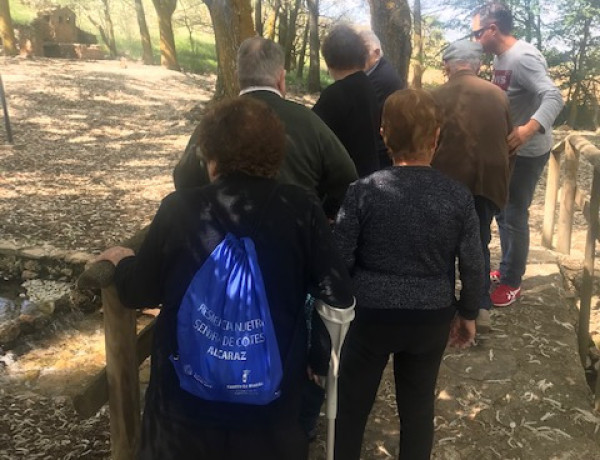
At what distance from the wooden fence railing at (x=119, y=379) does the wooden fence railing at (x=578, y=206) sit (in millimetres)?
3051

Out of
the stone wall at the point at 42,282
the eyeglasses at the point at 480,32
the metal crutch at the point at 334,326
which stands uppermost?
the eyeglasses at the point at 480,32

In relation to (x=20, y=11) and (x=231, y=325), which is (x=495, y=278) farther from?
(x=20, y=11)

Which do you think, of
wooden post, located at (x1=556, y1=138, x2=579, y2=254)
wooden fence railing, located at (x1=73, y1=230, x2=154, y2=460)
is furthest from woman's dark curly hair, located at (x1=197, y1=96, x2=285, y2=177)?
wooden post, located at (x1=556, y1=138, x2=579, y2=254)

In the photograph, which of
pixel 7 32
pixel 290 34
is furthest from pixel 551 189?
pixel 290 34

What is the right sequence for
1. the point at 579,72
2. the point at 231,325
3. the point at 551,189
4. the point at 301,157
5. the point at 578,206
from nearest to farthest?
the point at 231,325 < the point at 301,157 < the point at 578,206 < the point at 551,189 < the point at 579,72

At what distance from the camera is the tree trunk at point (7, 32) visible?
18.3m

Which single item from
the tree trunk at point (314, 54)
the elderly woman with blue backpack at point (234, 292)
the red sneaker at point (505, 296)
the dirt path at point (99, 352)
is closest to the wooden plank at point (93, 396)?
the elderly woman with blue backpack at point (234, 292)

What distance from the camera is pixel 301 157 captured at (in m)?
2.47

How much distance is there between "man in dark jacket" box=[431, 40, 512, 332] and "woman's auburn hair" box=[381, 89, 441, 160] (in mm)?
1163

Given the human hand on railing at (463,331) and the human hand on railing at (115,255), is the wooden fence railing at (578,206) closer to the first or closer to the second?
the human hand on railing at (463,331)

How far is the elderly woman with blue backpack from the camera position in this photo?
5.59 ft

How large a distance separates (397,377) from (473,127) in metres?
1.59

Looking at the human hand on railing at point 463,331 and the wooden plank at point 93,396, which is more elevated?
the human hand on railing at point 463,331

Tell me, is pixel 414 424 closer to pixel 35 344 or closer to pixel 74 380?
pixel 74 380
